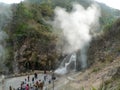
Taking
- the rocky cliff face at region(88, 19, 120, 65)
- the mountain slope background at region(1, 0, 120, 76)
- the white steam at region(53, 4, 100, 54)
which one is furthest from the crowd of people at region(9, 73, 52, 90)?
the white steam at region(53, 4, 100, 54)

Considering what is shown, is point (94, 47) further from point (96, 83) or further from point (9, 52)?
point (9, 52)

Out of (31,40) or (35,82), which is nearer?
(35,82)

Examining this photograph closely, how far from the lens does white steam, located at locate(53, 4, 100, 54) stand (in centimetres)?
4506

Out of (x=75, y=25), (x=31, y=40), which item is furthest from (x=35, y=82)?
(x=75, y=25)

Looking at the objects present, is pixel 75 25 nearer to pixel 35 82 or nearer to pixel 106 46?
pixel 106 46

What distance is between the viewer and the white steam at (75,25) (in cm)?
4506

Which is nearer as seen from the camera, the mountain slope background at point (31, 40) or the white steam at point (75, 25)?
the white steam at point (75, 25)

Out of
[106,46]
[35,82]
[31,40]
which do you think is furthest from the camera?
[31,40]

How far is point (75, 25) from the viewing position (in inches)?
2032

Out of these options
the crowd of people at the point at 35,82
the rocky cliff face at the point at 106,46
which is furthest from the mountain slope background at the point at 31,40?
the crowd of people at the point at 35,82

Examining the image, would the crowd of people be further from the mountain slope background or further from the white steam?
the white steam

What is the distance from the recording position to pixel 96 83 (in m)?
26.2

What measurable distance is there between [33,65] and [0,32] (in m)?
9.74

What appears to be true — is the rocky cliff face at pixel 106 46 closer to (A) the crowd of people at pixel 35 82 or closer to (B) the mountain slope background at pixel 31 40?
(B) the mountain slope background at pixel 31 40
